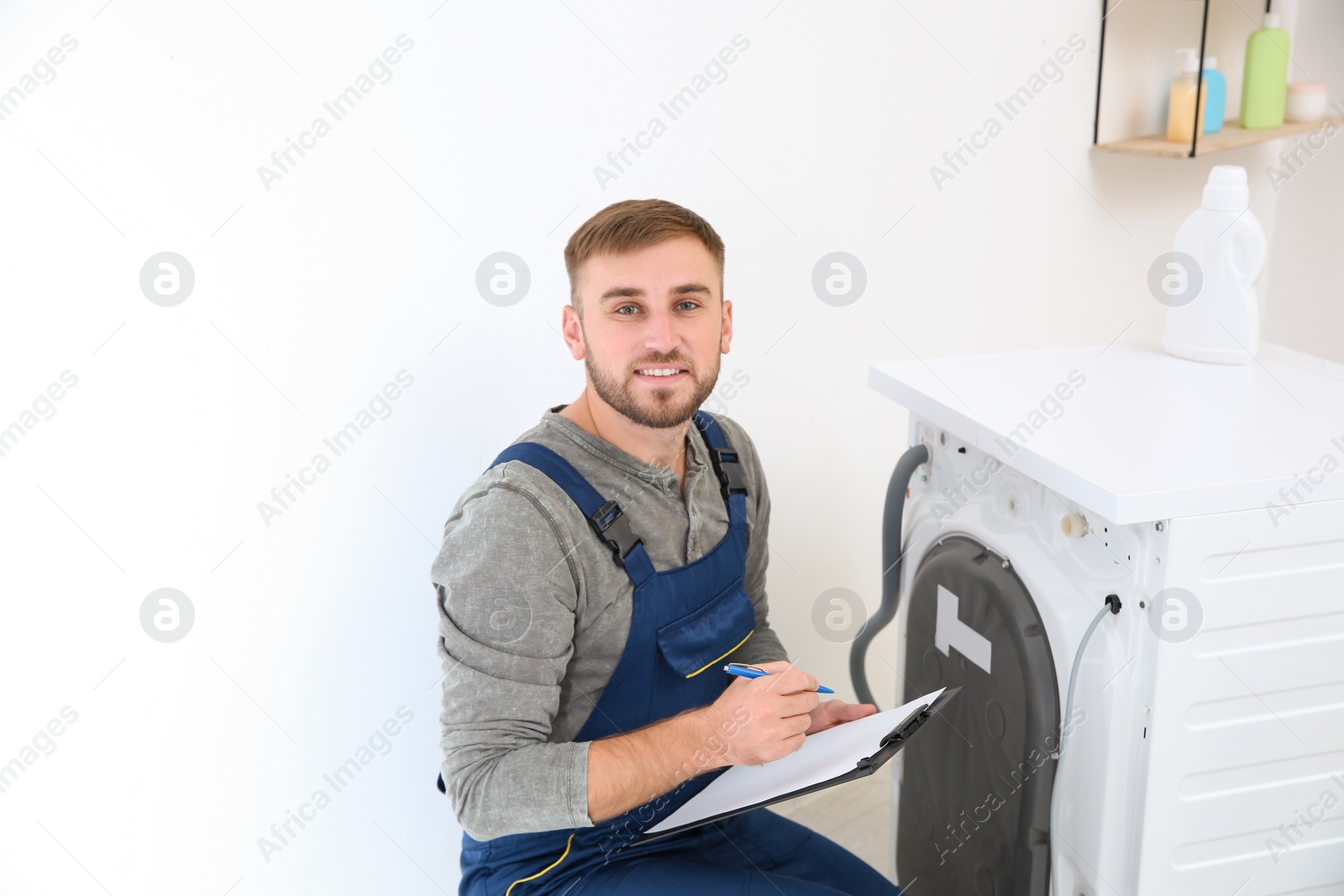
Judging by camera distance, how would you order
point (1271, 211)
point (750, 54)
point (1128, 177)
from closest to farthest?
1. point (750, 54)
2. point (1128, 177)
3. point (1271, 211)

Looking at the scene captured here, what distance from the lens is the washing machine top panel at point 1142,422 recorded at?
3.88ft

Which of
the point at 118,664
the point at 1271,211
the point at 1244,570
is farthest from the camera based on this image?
the point at 1271,211

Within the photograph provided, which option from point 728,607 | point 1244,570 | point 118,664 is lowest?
point 118,664

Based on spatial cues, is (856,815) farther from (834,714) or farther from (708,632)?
(708,632)

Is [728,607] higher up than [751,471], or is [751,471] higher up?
[751,471]

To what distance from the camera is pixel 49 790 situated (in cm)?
173

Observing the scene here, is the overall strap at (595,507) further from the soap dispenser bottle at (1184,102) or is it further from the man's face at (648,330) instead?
the soap dispenser bottle at (1184,102)

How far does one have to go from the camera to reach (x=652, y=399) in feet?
4.83

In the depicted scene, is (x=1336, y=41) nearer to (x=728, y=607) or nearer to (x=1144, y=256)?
(x=1144, y=256)

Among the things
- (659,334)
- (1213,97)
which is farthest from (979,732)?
(1213,97)

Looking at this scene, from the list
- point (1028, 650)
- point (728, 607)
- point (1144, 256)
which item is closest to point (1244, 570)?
point (1028, 650)

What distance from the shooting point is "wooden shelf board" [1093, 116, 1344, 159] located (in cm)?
225

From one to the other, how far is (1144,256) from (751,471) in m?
1.29

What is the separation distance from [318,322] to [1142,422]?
1.21 metres
